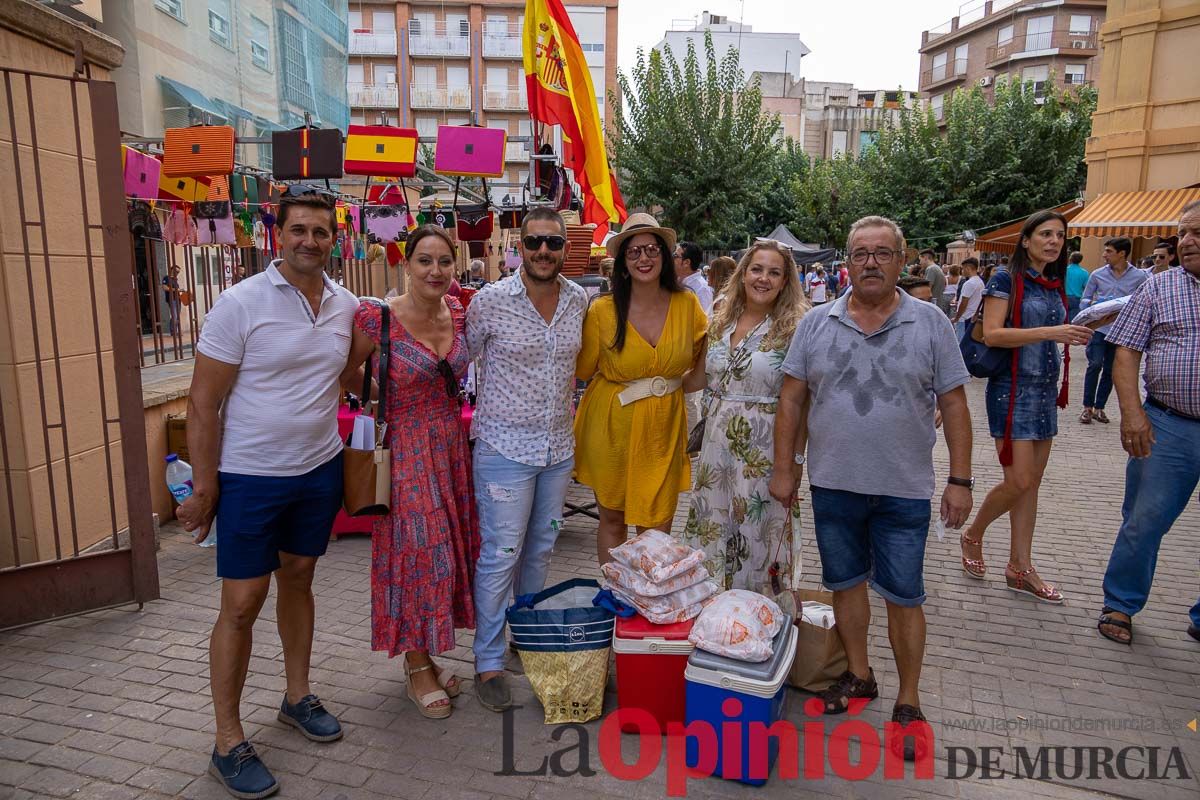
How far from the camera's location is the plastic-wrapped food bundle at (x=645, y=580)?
9.87 feet

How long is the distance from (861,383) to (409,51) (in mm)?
45377

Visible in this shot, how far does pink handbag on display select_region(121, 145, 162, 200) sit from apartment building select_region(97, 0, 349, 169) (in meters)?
3.40

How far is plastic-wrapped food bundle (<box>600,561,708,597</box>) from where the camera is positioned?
301 centimetres

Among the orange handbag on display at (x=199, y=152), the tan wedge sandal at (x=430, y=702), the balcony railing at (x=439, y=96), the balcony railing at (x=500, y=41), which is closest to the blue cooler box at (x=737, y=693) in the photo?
the tan wedge sandal at (x=430, y=702)

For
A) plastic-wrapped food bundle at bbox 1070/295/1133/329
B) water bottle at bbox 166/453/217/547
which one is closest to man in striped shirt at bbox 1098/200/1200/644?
plastic-wrapped food bundle at bbox 1070/295/1133/329

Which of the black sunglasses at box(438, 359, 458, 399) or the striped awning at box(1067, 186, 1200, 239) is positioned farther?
the striped awning at box(1067, 186, 1200, 239)

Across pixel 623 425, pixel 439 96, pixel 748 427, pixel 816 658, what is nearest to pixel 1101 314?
pixel 748 427

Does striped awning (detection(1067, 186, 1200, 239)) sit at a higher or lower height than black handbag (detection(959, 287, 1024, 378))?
higher

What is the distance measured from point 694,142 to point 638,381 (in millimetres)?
20228

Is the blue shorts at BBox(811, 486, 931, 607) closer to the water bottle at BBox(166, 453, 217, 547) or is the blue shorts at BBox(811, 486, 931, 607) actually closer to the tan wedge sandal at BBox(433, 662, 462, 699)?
the tan wedge sandal at BBox(433, 662, 462, 699)

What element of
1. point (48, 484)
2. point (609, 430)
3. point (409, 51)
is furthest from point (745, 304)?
point (409, 51)

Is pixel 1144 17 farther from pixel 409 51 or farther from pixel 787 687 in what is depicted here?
pixel 409 51

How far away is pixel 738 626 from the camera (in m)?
2.82

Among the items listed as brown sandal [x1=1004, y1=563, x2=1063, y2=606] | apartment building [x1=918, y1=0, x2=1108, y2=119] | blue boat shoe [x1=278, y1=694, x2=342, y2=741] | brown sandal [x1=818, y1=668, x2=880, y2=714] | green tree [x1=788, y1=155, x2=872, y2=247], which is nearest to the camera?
blue boat shoe [x1=278, y1=694, x2=342, y2=741]
